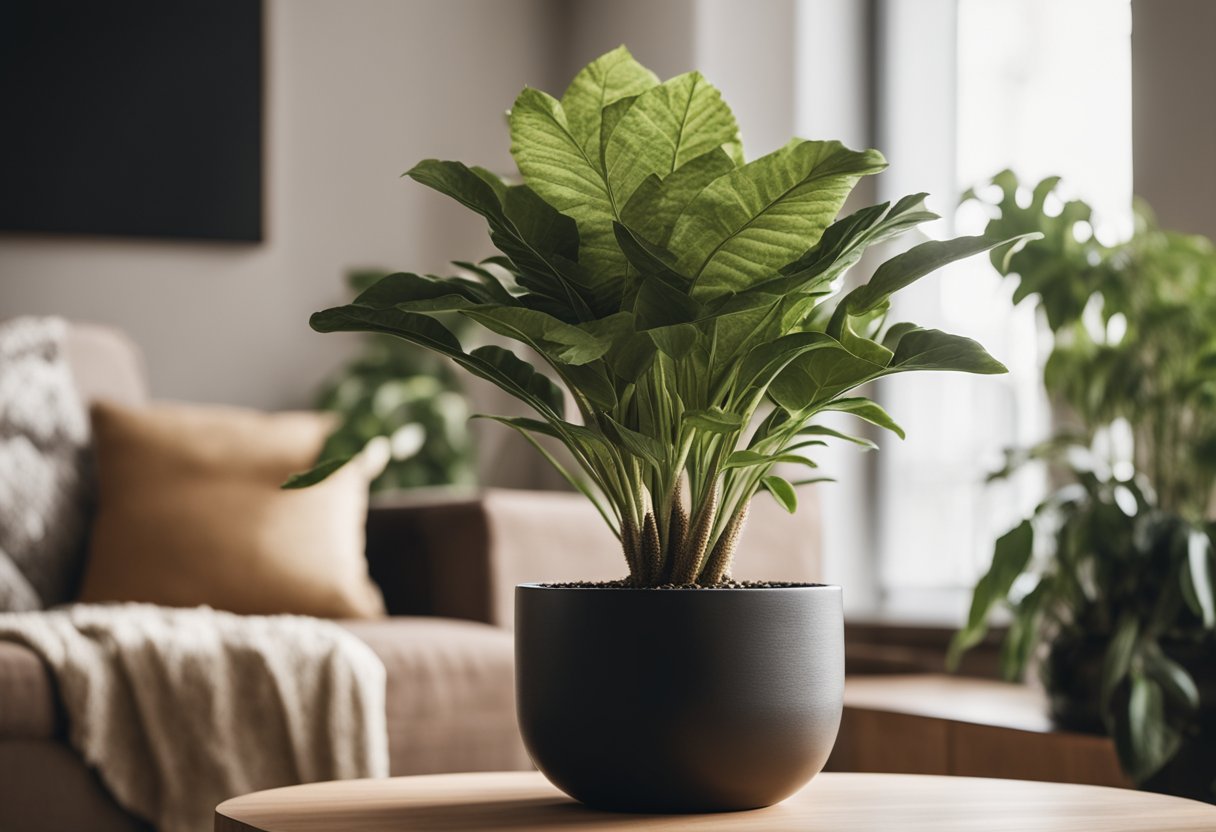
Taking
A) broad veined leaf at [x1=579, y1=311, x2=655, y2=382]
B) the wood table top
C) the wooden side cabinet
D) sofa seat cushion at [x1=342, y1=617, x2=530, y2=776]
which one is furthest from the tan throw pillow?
broad veined leaf at [x1=579, y1=311, x2=655, y2=382]

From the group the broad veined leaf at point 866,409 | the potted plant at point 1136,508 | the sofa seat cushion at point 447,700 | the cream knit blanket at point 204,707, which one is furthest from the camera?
the sofa seat cushion at point 447,700

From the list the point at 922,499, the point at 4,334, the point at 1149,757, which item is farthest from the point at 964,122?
the point at 4,334

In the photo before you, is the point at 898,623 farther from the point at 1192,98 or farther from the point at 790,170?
the point at 790,170

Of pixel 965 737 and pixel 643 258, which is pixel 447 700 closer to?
pixel 965 737

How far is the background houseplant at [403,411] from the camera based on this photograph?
3240mm

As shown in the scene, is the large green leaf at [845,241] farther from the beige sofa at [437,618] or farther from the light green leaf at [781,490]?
the beige sofa at [437,618]

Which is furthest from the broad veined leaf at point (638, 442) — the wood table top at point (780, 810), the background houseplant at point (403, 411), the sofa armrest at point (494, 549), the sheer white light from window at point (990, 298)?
the background houseplant at point (403, 411)

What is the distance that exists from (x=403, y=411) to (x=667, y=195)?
2.50 meters

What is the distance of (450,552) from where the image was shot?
2301 millimetres

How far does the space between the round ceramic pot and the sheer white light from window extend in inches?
71.0

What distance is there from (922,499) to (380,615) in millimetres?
1245

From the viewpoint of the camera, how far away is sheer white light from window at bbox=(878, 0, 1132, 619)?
261cm

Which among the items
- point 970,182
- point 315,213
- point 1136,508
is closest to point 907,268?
point 1136,508

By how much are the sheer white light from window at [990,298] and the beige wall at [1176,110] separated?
0.30m
